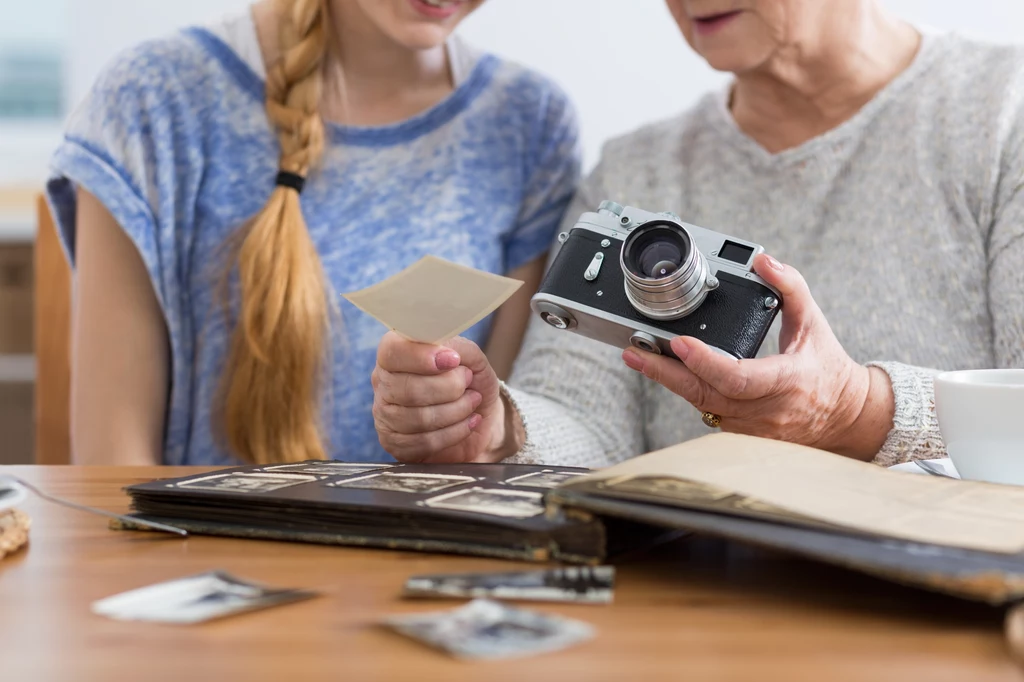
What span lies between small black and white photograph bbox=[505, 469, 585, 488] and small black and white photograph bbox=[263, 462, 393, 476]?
0.33 ft

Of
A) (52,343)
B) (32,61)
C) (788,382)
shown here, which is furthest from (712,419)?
(32,61)

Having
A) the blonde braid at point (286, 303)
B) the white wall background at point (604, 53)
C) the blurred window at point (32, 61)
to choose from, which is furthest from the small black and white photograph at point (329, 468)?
the blurred window at point (32, 61)

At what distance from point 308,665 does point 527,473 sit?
0.27 metres

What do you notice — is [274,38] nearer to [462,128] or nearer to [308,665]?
[462,128]

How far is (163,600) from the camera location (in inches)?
16.8

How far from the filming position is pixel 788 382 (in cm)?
73

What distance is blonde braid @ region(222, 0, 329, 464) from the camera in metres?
1.06

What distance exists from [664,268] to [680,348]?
0.06 meters

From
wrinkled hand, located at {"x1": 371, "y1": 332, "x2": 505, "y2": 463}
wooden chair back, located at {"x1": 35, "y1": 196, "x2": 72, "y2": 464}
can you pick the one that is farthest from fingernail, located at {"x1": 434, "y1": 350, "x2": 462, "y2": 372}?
wooden chair back, located at {"x1": 35, "y1": 196, "x2": 72, "y2": 464}

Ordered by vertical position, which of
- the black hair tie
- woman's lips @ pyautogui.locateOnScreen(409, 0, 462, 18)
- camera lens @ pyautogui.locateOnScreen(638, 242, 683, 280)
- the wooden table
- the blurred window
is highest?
the blurred window

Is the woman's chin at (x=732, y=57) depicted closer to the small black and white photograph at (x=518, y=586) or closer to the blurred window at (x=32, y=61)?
the small black and white photograph at (x=518, y=586)

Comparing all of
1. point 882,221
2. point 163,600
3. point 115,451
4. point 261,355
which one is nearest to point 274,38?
point 261,355

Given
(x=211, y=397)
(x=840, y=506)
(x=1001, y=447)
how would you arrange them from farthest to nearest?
1. (x=211, y=397)
2. (x=1001, y=447)
3. (x=840, y=506)

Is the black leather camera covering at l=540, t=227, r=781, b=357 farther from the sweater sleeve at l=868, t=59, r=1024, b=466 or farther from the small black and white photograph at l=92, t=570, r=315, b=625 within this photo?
the small black and white photograph at l=92, t=570, r=315, b=625
